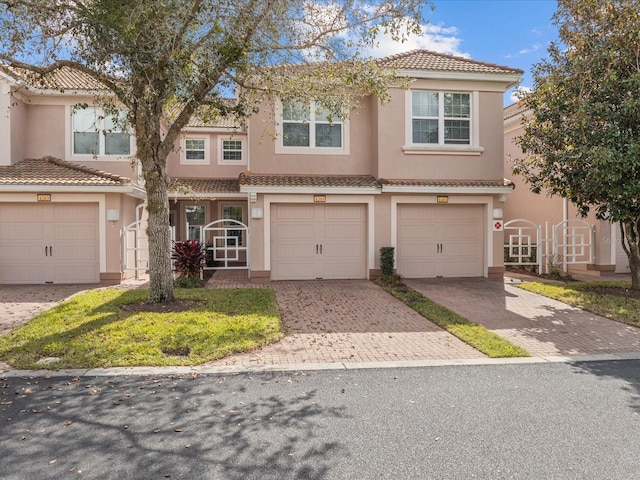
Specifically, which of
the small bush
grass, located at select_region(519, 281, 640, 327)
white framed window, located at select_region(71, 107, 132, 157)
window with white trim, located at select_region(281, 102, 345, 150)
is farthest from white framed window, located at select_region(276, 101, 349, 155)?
grass, located at select_region(519, 281, 640, 327)

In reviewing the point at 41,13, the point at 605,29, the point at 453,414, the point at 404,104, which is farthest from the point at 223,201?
the point at 453,414

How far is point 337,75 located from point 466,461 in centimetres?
855

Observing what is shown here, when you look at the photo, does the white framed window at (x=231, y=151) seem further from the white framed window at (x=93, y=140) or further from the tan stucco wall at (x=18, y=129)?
the tan stucco wall at (x=18, y=129)

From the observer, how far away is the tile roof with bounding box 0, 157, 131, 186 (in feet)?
44.1

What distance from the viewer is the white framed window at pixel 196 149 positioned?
21.8m

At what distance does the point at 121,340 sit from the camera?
748 centimetres

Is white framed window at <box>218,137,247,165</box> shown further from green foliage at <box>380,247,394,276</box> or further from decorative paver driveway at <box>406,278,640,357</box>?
decorative paver driveway at <box>406,278,640,357</box>

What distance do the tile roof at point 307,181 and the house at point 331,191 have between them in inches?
2.4

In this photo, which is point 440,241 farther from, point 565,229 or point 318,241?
point 565,229

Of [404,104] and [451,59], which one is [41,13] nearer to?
[404,104]

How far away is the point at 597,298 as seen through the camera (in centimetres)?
1174

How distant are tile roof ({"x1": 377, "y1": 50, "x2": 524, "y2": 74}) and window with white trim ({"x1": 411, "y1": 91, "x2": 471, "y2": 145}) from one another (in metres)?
0.77

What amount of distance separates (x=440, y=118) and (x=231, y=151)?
10923mm

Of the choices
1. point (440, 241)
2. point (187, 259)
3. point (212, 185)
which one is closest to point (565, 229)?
point (440, 241)
